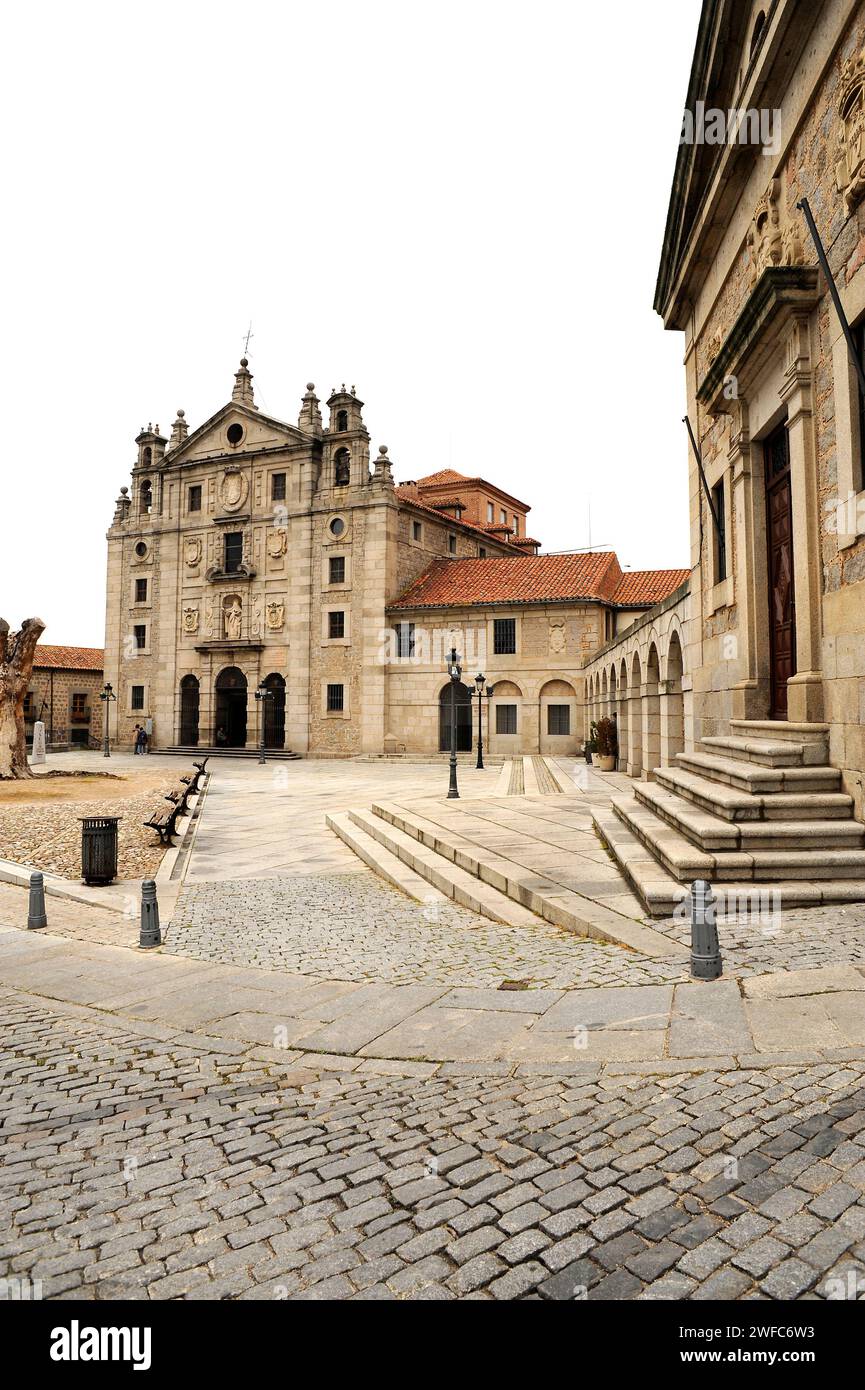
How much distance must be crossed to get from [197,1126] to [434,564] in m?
37.6

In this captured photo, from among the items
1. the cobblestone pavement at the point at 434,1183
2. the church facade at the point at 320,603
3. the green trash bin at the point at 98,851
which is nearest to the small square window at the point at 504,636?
the church facade at the point at 320,603

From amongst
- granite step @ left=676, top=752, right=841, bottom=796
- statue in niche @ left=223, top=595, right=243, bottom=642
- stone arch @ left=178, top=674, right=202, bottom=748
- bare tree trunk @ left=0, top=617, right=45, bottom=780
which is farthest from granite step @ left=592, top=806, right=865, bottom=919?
stone arch @ left=178, top=674, right=202, bottom=748

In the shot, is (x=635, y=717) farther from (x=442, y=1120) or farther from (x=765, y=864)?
(x=442, y=1120)

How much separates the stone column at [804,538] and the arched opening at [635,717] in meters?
11.7

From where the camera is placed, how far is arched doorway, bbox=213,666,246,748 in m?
41.3

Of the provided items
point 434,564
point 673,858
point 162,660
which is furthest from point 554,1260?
point 162,660

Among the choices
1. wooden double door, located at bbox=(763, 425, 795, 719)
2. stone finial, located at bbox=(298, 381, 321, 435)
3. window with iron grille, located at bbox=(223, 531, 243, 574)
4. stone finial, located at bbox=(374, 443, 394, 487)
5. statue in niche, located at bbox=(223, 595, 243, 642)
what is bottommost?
wooden double door, located at bbox=(763, 425, 795, 719)

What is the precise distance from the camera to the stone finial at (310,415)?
3962 centimetres

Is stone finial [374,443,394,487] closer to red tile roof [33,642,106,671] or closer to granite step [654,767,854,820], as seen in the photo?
red tile roof [33,642,106,671]

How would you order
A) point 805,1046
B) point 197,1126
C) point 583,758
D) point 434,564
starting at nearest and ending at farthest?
point 197,1126
point 805,1046
point 583,758
point 434,564

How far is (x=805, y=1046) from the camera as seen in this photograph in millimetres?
4184

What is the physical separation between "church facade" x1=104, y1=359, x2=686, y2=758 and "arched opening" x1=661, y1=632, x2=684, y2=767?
53.2ft

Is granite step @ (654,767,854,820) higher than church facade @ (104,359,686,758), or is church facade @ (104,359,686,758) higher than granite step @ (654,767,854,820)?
church facade @ (104,359,686,758)
